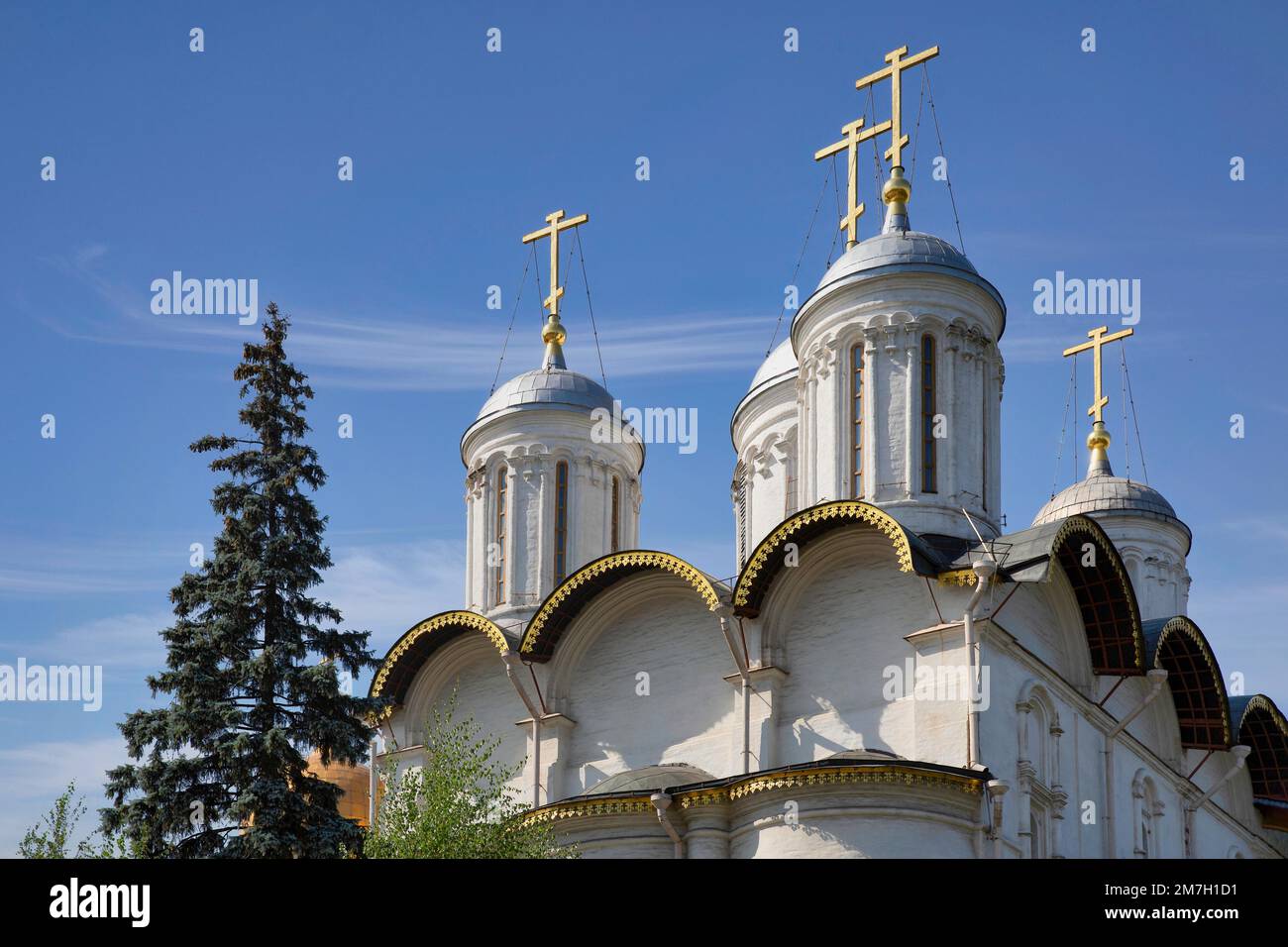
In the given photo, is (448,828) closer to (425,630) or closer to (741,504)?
(425,630)

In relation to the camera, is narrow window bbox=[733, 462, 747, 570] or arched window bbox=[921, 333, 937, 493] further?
narrow window bbox=[733, 462, 747, 570]

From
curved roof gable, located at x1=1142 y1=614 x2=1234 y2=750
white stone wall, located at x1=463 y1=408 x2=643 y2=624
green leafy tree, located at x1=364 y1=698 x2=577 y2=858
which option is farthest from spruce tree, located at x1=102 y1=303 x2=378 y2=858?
curved roof gable, located at x1=1142 y1=614 x2=1234 y2=750

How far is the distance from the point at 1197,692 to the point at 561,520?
9293 mm

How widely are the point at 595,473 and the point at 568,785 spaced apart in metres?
5.61

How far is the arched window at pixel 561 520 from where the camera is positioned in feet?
86.1

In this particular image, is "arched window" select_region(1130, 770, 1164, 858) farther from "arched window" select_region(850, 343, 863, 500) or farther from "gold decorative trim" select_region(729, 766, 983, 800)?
"arched window" select_region(850, 343, 863, 500)

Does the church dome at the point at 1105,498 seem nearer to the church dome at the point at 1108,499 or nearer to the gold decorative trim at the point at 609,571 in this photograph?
the church dome at the point at 1108,499

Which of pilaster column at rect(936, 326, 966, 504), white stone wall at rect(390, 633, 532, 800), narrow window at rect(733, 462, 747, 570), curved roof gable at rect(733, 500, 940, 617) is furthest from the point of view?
narrow window at rect(733, 462, 747, 570)

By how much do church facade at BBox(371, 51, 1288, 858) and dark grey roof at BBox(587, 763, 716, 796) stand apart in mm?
63

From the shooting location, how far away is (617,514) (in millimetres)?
27328

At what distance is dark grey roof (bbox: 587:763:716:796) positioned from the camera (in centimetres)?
2081

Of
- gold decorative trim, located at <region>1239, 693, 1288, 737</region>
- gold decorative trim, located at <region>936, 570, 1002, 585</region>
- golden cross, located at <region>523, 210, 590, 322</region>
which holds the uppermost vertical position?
golden cross, located at <region>523, 210, 590, 322</region>
